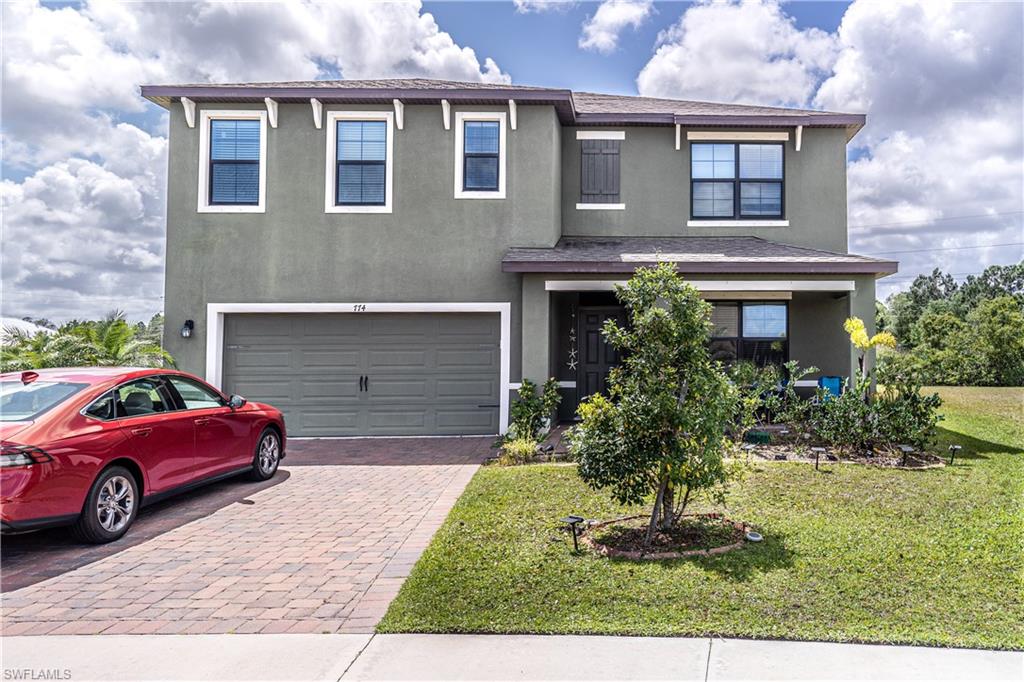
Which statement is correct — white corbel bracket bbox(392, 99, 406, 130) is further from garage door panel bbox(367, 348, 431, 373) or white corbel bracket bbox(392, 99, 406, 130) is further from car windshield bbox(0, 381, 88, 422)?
car windshield bbox(0, 381, 88, 422)

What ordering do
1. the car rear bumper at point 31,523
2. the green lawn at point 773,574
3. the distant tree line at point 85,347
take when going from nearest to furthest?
the green lawn at point 773,574 < the car rear bumper at point 31,523 < the distant tree line at point 85,347

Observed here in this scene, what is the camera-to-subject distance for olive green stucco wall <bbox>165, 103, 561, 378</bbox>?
11.7 metres

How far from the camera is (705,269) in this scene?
1054 cm

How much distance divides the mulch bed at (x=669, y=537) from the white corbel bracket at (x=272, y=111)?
31.9 feet

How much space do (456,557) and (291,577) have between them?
51.1 inches

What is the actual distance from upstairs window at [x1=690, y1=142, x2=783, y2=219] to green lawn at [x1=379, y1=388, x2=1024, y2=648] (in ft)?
23.3

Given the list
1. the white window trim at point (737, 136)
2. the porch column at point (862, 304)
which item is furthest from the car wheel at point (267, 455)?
the white window trim at point (737, 136)

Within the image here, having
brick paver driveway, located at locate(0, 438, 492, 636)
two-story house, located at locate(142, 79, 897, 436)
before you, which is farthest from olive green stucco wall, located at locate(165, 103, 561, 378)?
brick paver driveway, located at locate(0, 438, 492, 636)

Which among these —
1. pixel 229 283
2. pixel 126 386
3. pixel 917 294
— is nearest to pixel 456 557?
pixel 126 386

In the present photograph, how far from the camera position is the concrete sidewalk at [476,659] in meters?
3.45

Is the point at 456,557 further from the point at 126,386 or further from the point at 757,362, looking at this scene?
the point at 757,362

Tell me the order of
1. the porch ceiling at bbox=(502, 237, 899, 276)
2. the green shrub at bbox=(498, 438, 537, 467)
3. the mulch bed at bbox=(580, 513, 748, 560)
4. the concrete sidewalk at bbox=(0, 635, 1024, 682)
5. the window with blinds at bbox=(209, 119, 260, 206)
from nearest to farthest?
the concrete sidewalk at bbox=(0, 635, 1024, 682) → the mulch bed at bbox=(580, 513, 748, 560) → the green shrub at bbox=(498, 438, 537, 467) → the porch ceiling at bbox=(502, 237, 899, 276) → the window with blinds at bbox=(209, 119, 260, 206)

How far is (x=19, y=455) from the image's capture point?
5.00m

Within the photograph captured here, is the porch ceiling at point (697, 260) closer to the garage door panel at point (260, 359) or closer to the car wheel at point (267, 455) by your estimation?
the garage door panel at point (260, 359)
